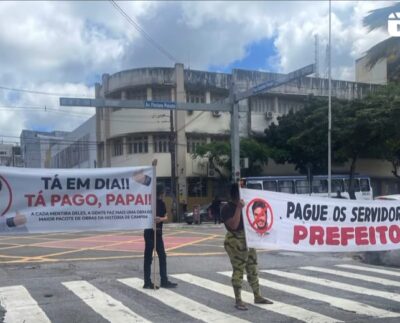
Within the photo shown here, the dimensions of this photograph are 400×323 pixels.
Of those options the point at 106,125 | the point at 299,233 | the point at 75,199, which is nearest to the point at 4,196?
the point at 75,199

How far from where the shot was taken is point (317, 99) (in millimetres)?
41844

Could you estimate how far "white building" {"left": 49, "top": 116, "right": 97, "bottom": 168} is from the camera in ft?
160

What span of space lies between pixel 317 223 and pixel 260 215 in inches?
40.7

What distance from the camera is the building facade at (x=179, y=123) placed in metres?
41.0

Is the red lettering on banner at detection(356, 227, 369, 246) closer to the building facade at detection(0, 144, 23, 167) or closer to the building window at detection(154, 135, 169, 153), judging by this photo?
the building window at detection(154, 135, 169, 153)

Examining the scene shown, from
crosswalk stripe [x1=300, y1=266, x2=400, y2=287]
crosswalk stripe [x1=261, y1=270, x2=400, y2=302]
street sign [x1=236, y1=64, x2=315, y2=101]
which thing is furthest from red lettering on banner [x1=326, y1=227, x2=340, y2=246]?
street sign [x1=236, y1=64, x2=315, y2=101]

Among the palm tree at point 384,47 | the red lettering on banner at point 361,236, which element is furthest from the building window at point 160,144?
the red lettering on banner at point 361,236

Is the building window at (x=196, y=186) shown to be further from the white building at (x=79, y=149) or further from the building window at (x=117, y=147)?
the white building at (x=79, y=149)

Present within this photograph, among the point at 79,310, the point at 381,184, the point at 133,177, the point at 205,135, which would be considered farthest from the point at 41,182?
the point at 381,184

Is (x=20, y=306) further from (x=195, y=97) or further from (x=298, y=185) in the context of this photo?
(x=195, y=97)

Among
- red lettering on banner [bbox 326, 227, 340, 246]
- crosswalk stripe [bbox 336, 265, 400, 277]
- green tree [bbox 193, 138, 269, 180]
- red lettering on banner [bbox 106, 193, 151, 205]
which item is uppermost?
green tree [bbox 193, 138, 269, 180]

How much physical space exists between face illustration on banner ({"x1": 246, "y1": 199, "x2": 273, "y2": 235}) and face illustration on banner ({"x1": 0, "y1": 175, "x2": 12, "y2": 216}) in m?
3.52

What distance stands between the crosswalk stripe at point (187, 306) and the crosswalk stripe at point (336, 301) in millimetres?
1747

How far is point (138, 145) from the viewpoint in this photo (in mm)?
41844
